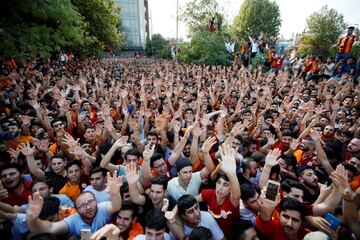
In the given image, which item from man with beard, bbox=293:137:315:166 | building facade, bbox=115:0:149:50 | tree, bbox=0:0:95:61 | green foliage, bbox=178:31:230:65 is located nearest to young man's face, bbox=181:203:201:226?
man with beard, bbox=293:137:315:166

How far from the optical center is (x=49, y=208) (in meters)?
2.94

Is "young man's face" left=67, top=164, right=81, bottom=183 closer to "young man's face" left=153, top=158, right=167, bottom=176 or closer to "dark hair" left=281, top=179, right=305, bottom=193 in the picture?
"young man's face" left=153, top=158, right=167, bottom=176

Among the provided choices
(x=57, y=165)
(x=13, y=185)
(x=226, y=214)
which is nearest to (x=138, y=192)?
(x=226, y=214)

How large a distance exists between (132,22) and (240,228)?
70820 mm

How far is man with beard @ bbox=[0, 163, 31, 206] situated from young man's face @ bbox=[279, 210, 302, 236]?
329 centimetres

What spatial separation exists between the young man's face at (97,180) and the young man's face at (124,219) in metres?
0.88

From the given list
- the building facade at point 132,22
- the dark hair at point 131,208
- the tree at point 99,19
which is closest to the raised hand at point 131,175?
the dark hair at point 131,208

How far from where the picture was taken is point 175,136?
496cm

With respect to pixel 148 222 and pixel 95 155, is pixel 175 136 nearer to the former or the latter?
pixel 95 155

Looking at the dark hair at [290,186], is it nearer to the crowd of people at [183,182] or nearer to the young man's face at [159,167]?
the crowd of people at [183,182]

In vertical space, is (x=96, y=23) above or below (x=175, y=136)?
above

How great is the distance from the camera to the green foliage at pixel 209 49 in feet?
56.4

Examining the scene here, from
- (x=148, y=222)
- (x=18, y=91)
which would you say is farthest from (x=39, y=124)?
(x=148, y=222)

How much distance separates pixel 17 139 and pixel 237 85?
768 centimetres
